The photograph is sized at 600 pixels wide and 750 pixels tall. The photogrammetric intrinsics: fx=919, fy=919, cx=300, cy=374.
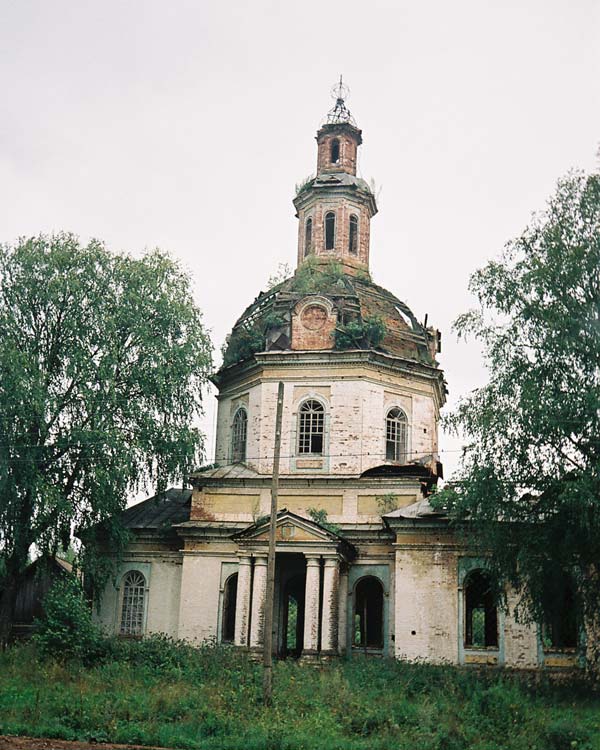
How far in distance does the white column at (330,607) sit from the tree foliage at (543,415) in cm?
517

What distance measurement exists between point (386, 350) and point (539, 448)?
9670 mm

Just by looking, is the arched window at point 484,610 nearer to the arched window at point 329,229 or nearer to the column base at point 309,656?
the column base at point 309,656

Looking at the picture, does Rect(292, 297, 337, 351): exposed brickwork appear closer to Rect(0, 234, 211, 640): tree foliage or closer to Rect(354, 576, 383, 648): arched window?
Rect(0, 234, 211, 640): tree foliage

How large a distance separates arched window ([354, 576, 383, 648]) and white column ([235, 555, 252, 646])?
11.0 ft

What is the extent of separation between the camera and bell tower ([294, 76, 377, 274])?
32844mm

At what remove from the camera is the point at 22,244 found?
27266 millimetres

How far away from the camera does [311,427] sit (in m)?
28.2

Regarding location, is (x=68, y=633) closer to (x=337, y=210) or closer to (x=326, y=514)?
(x=326, y=514)

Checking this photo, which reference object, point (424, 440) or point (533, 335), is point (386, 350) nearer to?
point (424, 440)

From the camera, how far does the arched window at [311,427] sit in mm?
28172

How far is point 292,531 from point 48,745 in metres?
11.5

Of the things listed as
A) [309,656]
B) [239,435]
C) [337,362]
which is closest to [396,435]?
[337,362]

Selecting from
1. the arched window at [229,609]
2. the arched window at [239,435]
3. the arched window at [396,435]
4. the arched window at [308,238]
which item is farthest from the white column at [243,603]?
the arched window at [308,238]

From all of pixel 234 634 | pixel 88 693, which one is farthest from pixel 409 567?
pixel 88 693
